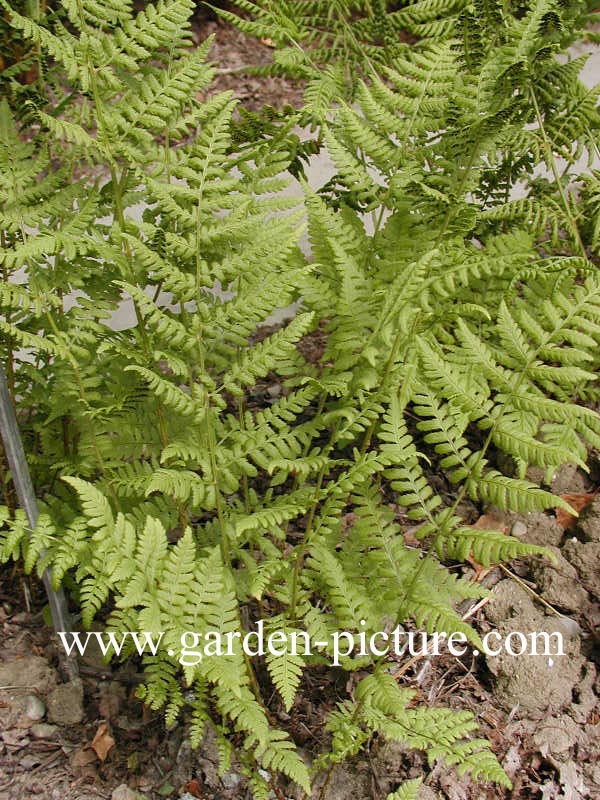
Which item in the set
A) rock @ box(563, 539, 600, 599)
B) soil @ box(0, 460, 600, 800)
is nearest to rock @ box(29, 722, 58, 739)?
soil @ box(0, 460, 600, 800)

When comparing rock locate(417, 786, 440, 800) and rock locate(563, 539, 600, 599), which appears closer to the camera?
rock locate(417, 786, 440, 800)

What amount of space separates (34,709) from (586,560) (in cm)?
191

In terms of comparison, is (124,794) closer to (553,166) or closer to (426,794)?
(426,794)

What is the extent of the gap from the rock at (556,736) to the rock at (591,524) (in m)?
0.64

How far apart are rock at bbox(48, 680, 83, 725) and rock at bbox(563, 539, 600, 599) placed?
1721mm

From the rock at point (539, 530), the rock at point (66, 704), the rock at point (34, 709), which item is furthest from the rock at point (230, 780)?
→ the rock at point (539, 530)

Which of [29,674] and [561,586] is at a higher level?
[29,674]

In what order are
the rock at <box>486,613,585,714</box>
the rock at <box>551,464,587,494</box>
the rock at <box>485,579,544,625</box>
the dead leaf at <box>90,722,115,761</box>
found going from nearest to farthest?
the dead leaf at <box>90,722,115,761</box> → the rock at <box>486,613,585,714</box> → the rock at <box>485,579,544,625</box> → the rock at <box>551,464,587,494</box>

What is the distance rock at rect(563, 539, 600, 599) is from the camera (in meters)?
2.67

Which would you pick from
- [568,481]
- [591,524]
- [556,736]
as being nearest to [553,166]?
[568,481]

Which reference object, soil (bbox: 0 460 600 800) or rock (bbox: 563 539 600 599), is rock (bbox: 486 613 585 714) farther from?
rock (bbox: 563 539 600 599)

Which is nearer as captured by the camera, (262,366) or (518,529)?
(262,366)

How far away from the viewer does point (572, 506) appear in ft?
9.34

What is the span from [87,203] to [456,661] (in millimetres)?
1849
